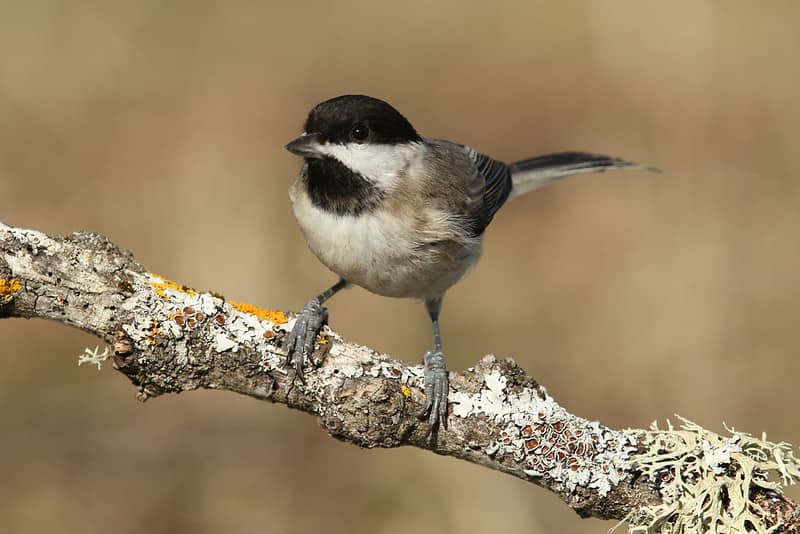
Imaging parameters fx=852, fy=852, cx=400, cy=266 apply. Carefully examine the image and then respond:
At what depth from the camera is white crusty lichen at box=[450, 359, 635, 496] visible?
2.69 meters

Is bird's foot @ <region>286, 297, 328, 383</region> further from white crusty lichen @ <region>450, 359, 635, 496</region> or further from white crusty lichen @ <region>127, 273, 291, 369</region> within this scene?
white crusty lichen @ <region>450, 359, 635, 496</region>

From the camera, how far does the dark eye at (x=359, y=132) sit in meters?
3.61

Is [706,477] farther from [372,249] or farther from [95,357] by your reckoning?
[95,357]

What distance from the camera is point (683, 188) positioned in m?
6.50

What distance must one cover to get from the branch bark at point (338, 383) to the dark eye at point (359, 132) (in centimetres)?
110

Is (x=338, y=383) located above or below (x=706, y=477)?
above

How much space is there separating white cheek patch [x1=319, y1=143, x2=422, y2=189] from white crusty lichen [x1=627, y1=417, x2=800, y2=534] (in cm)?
157

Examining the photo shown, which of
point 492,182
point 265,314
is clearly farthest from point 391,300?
point 265,314

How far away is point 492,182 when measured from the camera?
5.17 metres

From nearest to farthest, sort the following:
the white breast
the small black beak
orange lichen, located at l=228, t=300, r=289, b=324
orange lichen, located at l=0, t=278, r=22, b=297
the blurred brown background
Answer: orange lichen, located at l=0, t=278, r=22, b=297 → orange lichen, located at l=228, t=300, r=289, b=324 → the small black beak → the white breast → the blurred brown background

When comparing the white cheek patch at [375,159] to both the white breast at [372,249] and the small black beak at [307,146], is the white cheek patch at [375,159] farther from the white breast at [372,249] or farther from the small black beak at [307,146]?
the white breast at [372,249]

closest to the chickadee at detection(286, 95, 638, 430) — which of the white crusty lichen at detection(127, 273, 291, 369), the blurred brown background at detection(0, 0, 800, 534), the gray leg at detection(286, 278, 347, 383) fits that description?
the gray leg at detection(286, 278, 347, 383)

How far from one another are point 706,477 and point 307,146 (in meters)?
1.98

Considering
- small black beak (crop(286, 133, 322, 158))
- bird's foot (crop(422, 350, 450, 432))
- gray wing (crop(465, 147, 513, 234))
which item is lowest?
bird's foot (crop(422, 350, 450, 432))
